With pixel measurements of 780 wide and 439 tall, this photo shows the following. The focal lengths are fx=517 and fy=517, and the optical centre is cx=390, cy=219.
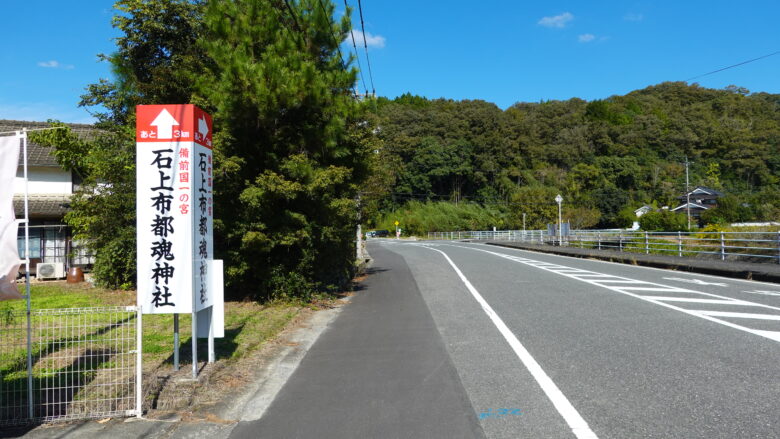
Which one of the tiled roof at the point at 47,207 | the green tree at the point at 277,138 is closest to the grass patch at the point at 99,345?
the green tree at the point at 277,138

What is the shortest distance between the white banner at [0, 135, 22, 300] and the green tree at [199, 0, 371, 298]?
5.15m

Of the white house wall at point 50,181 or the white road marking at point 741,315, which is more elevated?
the white house wall at point 50,181

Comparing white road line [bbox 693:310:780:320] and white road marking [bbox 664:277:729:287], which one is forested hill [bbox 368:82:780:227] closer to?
white road marking [bbox 664:277:729:287]

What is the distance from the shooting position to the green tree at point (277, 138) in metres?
9.65

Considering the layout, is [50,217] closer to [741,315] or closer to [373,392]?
[373,392]

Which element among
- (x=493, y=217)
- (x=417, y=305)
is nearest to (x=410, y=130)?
(x=493, y=217)

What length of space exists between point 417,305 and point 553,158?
84229mm

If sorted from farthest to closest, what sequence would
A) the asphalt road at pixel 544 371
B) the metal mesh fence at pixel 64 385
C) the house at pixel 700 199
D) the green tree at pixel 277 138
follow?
the house at pixel 700 199 < the green tree at pixel 277 138 < the metal mesh fence at pixel 64 385 < the asphalt road at pixel 544 371

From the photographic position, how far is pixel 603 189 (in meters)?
81.2

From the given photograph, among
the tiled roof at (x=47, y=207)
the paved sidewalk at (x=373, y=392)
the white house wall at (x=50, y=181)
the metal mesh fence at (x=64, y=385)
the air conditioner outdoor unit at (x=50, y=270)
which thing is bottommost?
the paved sidewalk at (x=373, y=392)

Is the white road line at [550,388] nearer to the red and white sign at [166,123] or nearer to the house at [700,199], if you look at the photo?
the red and white sign at [166,123]

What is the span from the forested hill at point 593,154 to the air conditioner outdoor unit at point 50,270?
62049mm

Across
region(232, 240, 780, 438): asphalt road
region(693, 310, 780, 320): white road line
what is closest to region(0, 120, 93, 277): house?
region(232, 240, 780, 438): asphalt road

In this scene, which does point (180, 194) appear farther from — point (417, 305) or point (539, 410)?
point (417, 305)
